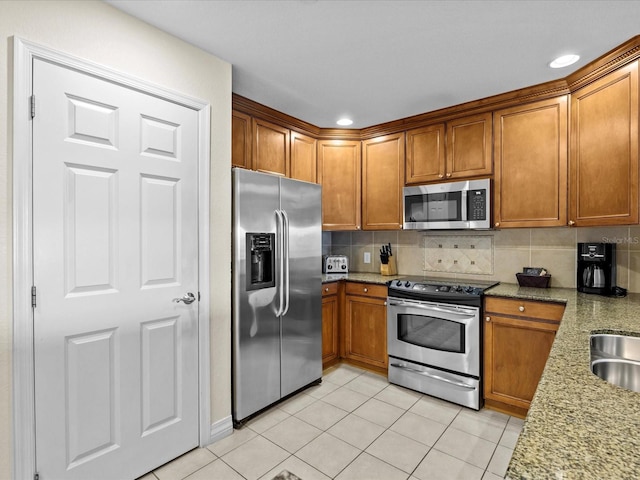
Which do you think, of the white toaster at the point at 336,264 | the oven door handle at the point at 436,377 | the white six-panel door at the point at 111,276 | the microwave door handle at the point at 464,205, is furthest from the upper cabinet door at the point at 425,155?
the white six-panel door at the point at 111,276

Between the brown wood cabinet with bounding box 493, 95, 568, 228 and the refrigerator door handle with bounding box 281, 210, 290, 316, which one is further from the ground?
the brown wood cabinet with bounding box 493, 95, 568, 228

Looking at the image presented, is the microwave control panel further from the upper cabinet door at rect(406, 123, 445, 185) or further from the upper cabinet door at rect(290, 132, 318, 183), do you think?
the upper cabinet door at rect(290, 132, 318, 183)

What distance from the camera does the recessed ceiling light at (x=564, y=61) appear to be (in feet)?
7.32

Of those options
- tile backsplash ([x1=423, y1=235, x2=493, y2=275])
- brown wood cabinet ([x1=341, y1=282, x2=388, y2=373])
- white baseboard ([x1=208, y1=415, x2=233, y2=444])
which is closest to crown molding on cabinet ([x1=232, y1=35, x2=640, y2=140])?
tile backsplash ([x1=423, y1=235, x2=493, y2=275])

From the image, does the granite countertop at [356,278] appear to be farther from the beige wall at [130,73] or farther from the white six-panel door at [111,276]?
the white six-panel door at [111,276]

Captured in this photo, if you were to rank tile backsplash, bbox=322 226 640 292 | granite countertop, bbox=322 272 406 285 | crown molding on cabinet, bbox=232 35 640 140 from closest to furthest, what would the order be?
crown molding on cabinet, bbox=232 35 640 140 → tile backsplash, bbox=322 226 640 292 → granite countertop, bbox=322 272 406 285

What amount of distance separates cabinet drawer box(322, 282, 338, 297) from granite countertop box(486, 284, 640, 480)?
2.18 metres

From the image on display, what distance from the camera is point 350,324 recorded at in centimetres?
354

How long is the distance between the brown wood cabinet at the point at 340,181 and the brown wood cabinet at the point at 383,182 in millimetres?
78

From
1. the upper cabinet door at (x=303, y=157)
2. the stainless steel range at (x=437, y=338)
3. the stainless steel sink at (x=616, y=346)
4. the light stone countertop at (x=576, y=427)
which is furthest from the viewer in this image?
the upper cabinet door at (x=303, y=157)

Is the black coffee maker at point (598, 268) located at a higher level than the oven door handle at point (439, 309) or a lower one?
higher

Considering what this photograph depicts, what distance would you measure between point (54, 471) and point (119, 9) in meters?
2.27

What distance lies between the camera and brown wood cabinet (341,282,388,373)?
10.8 feet

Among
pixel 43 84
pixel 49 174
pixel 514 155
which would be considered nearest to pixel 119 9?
pixel 43 84
